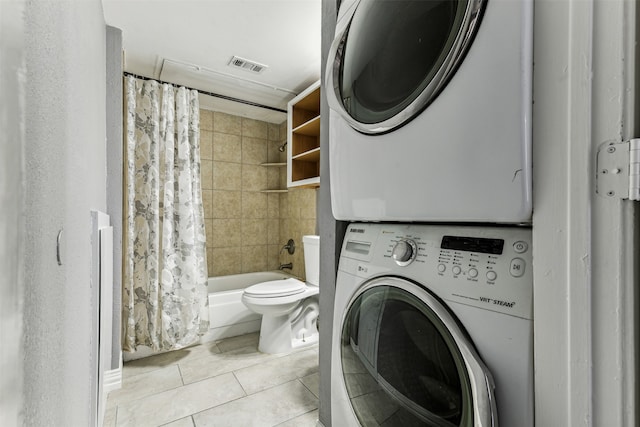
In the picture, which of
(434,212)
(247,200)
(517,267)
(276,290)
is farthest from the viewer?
(247,200)

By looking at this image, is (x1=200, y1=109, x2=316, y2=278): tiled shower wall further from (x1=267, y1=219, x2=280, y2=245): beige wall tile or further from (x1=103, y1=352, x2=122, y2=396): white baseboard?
(x1=103, y1=352, x2=122, y2=396): white baseboard

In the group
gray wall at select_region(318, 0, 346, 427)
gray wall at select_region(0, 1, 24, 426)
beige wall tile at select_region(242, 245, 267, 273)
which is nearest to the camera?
gray wall at select_region(0, 1, 24, 426)

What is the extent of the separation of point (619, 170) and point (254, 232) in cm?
321

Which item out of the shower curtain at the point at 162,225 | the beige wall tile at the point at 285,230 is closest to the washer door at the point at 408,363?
the shower curtain at the point at 162,225

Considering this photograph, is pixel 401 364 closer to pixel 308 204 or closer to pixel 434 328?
pixel 434 328

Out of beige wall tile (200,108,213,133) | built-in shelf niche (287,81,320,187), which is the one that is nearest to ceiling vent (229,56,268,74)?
built-in shelf niche (287,81,320,187)

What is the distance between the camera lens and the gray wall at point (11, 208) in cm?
26

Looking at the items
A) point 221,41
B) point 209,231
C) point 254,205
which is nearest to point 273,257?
point 254,205

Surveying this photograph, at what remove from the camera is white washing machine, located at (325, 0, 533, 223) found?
48cm

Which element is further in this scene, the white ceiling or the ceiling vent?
the ceiling vent

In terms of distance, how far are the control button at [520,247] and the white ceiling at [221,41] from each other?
66.8 inches

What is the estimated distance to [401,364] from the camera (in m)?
0.68

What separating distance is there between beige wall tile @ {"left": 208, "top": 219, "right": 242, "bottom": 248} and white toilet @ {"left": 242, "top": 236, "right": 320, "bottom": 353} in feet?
3.33

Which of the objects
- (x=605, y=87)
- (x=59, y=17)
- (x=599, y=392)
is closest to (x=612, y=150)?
(x=605, y=87)
